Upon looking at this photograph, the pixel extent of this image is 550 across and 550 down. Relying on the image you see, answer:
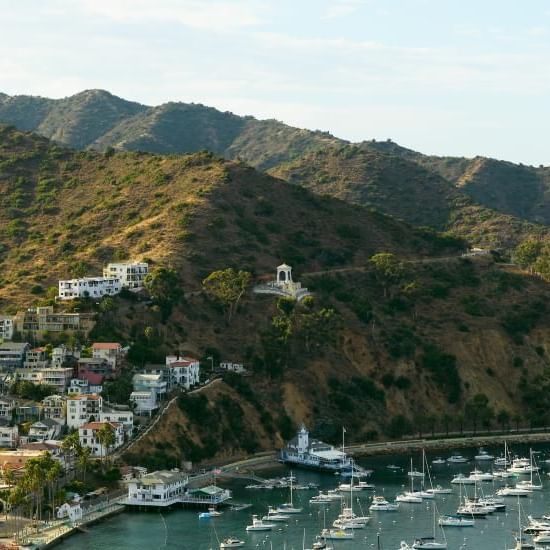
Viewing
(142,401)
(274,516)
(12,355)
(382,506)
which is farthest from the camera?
(12,355)

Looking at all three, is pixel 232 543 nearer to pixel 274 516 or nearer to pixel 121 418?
pixel 274 516

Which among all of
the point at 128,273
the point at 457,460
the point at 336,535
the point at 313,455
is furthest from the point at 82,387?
the point at 336,535

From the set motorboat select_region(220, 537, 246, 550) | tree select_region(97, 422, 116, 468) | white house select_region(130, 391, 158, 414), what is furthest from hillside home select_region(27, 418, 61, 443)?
motorboat select_region(220, 537, 246, 550)

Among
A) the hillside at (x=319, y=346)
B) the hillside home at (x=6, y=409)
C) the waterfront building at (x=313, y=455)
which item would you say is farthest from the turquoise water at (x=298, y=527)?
the hillside home at (x=6, y=409)

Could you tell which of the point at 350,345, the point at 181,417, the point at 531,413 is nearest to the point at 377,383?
the point at 350,345

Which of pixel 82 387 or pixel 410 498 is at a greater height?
pixel 82 387

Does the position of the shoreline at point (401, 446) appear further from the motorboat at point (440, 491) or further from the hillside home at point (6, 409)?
the hillside home at point (6, 409)

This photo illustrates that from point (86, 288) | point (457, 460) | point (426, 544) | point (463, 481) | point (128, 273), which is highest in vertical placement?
point (128, 273)
